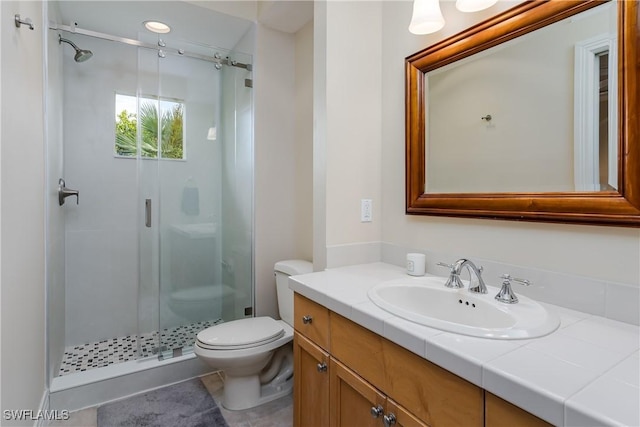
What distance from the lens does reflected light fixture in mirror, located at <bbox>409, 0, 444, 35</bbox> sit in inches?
50.9

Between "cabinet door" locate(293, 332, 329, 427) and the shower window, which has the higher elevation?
the shower window

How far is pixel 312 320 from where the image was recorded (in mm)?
1253

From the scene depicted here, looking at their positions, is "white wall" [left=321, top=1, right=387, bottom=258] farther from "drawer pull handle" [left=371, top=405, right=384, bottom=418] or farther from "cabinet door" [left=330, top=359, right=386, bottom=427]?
"drawer pull handle" [left=371, top=405, right=384, bottom=418]

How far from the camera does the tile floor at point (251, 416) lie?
1694mm

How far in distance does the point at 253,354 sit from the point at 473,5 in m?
1.86

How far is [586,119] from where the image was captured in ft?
3.20

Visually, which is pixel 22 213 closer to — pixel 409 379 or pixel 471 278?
pixel 409 379

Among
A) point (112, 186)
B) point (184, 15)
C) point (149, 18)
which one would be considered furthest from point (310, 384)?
point (149, 18)

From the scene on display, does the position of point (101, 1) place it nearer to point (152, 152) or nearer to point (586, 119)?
point (152, 152)

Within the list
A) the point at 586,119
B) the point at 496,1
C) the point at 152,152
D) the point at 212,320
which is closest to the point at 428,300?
the point at 586,119

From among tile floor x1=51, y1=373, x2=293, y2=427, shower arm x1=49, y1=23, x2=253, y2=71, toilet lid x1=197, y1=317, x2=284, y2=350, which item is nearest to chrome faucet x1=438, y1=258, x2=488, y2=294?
toilet lid x1=197, y1=317, x2=284, y2=350

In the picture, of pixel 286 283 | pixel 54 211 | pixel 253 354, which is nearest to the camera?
pixel 253 354

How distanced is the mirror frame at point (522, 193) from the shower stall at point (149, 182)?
133 centimetres

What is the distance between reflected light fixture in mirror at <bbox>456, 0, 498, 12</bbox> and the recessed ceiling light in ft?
6.93
